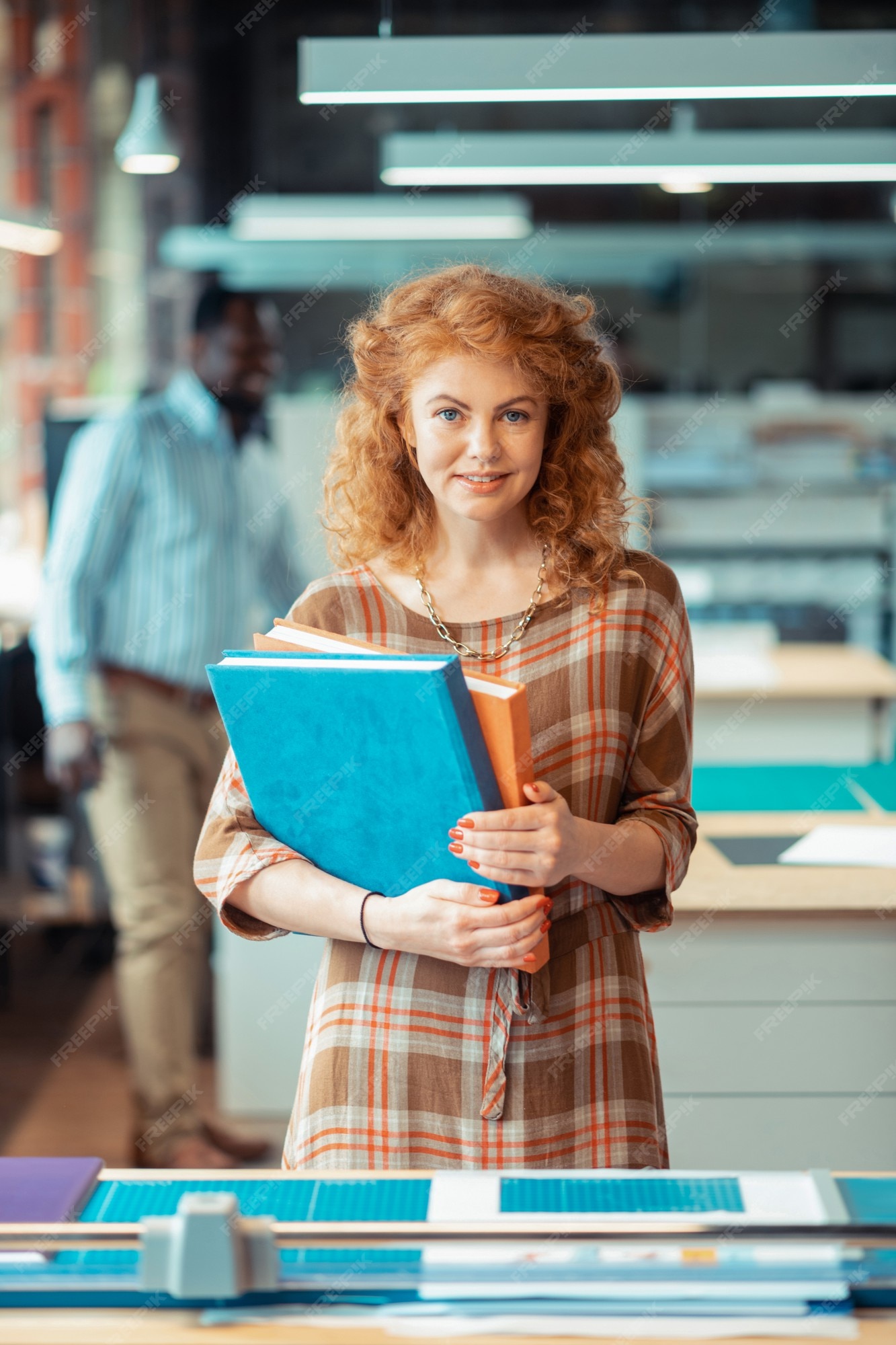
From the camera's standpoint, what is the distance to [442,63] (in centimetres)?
171

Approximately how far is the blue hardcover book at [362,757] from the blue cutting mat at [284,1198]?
257 mm

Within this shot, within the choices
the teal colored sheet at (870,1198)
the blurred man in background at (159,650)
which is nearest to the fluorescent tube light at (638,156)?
the blurred man in background at (159,650)

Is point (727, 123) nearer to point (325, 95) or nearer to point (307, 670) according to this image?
point (325, 95)

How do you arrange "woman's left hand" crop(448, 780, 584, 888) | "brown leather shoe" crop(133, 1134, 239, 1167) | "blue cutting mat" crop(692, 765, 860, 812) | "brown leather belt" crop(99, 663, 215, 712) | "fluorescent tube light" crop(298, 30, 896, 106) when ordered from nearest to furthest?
1. "woman's left hand" crop(448, 780, 584, 888)
2. "fluorescent tube light" crop(298, 30, 896, 106)
3. "blue cutting mat" crop(692, 765, 860, 812)
4. "brown leather shoe" crop(133, 1134, 239, 1167)
5. "brown leather belt" crop(99, 663, 215, 712)

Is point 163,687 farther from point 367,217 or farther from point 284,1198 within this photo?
point 284,1198

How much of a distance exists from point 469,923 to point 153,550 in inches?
88.1

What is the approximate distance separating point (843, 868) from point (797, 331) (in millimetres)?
4999

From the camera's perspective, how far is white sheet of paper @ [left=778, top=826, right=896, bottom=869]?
2303 mm

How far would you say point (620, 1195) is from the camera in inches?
40.9

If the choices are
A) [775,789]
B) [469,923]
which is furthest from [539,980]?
[775,789]

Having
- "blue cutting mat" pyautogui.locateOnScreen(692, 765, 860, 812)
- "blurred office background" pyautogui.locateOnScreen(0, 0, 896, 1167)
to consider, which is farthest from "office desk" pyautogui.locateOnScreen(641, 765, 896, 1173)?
"blue cutting mat" pyautogui.locateOnScreen(692, 765, 860, 812)

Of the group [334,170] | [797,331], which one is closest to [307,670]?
[334,170]

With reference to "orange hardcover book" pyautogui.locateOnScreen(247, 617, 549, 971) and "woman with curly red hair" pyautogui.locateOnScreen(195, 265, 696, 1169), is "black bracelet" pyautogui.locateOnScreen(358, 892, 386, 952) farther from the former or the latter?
"orange hardcover book" pyautogui.locateOnScreen(247, 617, 549, 971)

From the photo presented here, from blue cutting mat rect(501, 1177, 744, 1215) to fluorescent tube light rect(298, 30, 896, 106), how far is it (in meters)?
1.30
